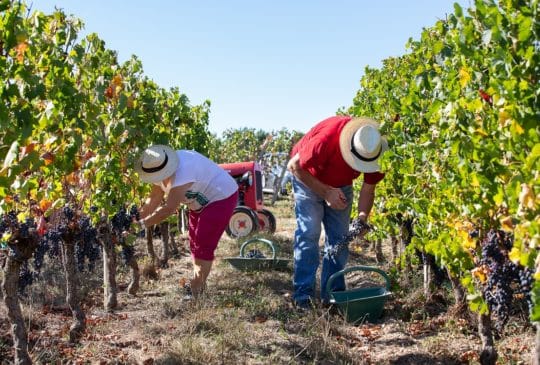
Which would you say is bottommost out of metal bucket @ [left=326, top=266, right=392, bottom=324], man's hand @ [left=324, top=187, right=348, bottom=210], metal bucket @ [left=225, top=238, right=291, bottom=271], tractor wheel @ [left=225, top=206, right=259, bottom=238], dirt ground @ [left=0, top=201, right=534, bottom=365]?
dirt ground @ [left=0, top=201, right=534, bottom=365]

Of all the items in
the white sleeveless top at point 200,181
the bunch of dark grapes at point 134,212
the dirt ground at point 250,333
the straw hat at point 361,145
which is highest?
the straw hat at point 361,145

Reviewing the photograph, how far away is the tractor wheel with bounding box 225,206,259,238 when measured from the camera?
402 inches

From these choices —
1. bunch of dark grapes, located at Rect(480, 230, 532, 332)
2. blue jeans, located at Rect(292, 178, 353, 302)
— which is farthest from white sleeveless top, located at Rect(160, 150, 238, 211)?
bunch of dark grapes, located at Rect(480, 230, 532, 332)

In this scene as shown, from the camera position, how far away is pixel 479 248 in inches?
121

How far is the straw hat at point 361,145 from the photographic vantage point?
4.22 metres

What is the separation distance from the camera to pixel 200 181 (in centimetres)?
491

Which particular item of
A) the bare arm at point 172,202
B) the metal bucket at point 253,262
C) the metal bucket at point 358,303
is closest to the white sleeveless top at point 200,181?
the bare arm at point 172,202

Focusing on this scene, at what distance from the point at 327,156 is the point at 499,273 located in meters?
2.00

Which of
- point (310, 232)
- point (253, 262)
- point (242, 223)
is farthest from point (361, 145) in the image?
point (242, 223)

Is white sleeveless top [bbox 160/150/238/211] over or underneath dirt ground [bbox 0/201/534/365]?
over

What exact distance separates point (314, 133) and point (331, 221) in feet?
2.71

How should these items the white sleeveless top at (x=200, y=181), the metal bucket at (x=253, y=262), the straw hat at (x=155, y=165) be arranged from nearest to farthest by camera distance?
the straw hat at (x=155, y=165) → the white sleeveless top at (x=200, y=181) → the metal bucket at (x=253, y=262)

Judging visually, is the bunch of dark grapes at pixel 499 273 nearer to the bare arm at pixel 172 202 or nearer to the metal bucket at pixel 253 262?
the bare arm at pixel 172 202

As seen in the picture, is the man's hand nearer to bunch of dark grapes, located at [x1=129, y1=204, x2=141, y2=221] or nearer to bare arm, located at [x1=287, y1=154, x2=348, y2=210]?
bare arm, located at [x1=287, y1=154, x2=348, y2=210]
